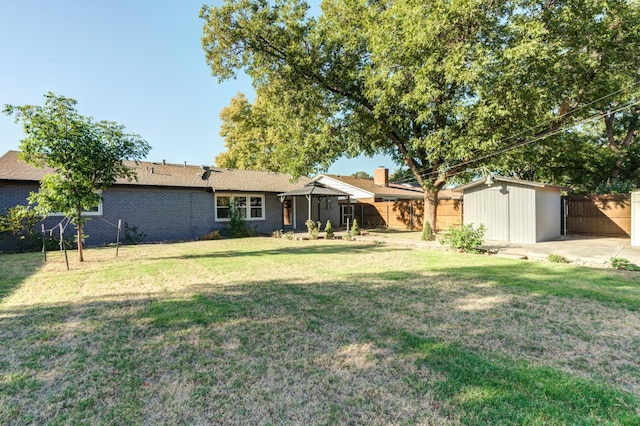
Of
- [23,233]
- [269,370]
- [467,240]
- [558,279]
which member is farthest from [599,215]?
[23,233]

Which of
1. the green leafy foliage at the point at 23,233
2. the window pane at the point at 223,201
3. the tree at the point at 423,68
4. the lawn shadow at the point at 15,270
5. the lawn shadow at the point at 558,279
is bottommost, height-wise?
the lawn shadow at the point at 558,279

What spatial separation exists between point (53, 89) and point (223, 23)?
8.19 m

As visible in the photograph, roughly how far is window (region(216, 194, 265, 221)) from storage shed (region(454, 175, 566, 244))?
35.0 ft

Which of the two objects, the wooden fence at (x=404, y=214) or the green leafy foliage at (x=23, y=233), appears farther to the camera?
the wooden fence at (x=404, y=214)

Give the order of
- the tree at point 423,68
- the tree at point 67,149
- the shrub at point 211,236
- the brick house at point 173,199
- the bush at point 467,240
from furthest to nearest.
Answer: the shrub at point 211,236 < the brick house at point 173,199 < the tree at point 423,68 < the bush at point 467,240 < the tree at point 67,149

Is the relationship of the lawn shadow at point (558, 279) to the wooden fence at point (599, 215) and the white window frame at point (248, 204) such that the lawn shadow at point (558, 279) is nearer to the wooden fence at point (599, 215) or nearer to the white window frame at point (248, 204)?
the wooden fence at point (599, 215)

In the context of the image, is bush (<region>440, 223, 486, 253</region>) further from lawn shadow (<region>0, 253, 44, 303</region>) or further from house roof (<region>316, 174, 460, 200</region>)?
house roof (<region>316, 174, 460, 200</region>)

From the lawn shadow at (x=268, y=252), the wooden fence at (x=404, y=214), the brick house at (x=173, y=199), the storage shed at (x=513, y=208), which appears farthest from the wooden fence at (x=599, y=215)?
the brick house at (x=173, y=199)

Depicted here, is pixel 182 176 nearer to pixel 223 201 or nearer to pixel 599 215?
pixel 223 201

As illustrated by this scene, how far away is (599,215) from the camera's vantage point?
1611cm

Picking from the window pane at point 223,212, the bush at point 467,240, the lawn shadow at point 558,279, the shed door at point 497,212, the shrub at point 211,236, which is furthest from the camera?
the window pane at point 223,212

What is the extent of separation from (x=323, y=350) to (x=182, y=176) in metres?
16.0

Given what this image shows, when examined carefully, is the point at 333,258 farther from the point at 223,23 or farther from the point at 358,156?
the point at 223,23

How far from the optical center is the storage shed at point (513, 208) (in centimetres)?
1327
